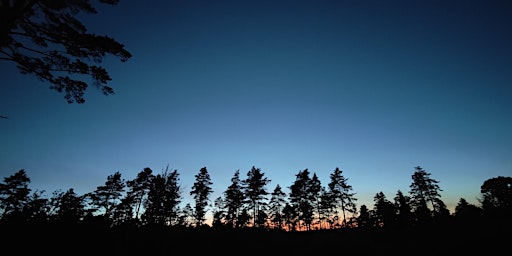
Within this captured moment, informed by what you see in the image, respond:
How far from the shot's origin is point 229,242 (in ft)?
65.6

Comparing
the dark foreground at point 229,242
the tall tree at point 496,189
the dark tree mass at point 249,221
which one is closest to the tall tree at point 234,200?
the dark tree mass at point 249,221

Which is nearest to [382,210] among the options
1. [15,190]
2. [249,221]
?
[249,221]

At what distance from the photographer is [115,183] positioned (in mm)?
42875

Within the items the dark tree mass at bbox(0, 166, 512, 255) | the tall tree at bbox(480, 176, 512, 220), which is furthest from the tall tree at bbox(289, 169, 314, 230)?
the tall tree at bbox(480, 176, 512, 220)

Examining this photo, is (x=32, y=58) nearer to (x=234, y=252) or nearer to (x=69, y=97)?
(x=69, y=97)

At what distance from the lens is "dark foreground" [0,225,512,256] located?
858cm

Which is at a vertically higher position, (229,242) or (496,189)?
(496,189)

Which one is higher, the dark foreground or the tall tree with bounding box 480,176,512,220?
the tall tree with bounding box 480,176,512,220

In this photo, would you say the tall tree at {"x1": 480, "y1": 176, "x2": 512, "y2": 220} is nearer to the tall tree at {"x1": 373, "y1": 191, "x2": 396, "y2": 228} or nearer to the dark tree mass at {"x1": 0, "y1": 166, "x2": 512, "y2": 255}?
the dark tree mass at {"x1": 0, "y1": 166, "x2": 512, "y2": 255}

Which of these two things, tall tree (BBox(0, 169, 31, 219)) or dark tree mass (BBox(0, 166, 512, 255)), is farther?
tall tree (BBox(0, 169, 31, 219))

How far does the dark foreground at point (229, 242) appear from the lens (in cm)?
858

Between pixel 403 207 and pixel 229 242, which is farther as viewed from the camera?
pixel 403 207

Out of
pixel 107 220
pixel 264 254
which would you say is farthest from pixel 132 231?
pixel 264 254

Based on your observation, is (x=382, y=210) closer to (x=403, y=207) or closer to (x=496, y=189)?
(x=403, y=207)
